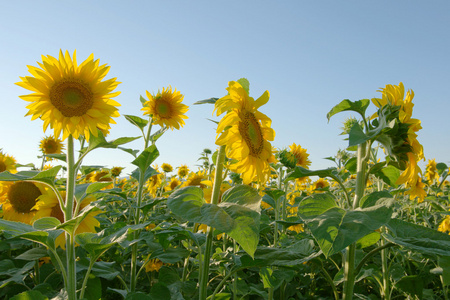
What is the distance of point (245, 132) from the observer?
57.8 inches

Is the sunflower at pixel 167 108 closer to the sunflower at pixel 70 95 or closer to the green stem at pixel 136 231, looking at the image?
the green stem at pixel 136 231

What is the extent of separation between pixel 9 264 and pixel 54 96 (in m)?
1.37

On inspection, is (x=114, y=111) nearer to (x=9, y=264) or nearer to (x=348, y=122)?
(x=9, y=264)

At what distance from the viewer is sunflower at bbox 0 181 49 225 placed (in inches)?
101

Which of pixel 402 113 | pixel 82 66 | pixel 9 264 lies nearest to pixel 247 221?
pixel 402 113

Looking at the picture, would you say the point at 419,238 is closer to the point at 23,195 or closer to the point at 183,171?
the point at 23,195

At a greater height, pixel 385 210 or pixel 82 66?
pixel 82 66

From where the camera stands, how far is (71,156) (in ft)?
5.38

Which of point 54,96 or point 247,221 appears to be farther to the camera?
point 54,96

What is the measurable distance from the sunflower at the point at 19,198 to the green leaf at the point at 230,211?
1.79m

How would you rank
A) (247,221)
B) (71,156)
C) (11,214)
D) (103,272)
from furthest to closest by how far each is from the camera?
1. (11,214)
2. (103,272)
3. (71,156)
4. (247,221)

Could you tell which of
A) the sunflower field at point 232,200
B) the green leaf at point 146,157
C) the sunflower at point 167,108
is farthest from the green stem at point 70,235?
the sunflower at point 167,108

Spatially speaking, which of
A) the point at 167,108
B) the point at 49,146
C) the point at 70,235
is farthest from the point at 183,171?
the point at 70,235

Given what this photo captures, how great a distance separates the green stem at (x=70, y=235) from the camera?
4.95ft
